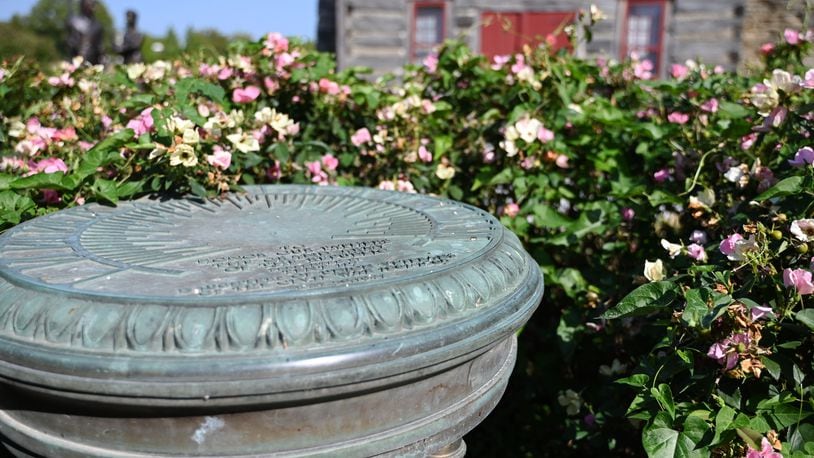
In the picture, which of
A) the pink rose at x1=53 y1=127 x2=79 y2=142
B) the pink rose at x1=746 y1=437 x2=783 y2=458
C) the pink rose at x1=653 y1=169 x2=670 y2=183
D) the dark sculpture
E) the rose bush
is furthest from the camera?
the dark sculpture

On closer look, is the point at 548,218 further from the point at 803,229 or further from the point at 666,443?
the point at 666,443

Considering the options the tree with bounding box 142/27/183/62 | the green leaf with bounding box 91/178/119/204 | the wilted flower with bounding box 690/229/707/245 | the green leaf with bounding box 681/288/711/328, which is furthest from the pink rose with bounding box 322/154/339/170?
the tree with bounding box 142/27/183/62

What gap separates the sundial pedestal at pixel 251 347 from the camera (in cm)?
119

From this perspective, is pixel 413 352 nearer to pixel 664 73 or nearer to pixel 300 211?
pixel 300 211

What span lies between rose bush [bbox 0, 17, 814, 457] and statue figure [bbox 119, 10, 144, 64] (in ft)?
26.4

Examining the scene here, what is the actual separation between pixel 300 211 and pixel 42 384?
0.96 meters

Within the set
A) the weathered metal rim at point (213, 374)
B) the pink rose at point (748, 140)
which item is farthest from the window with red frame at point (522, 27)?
the weathered metal rim at point (213, 374)

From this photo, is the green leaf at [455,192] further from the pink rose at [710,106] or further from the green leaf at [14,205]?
the green leaf at [14,205]

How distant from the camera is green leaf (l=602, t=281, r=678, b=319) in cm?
158

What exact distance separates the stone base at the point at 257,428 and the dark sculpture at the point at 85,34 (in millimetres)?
10109

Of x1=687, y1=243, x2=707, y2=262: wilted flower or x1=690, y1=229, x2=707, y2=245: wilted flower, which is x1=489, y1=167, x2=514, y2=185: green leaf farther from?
x1=687, y1=243, x2=707, y2=262: wilted flower

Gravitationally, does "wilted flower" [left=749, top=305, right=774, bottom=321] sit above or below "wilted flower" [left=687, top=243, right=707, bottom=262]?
below

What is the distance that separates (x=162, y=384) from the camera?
1157 mm

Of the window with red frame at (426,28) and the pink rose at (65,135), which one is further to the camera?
the window with red frame at (426,28)
